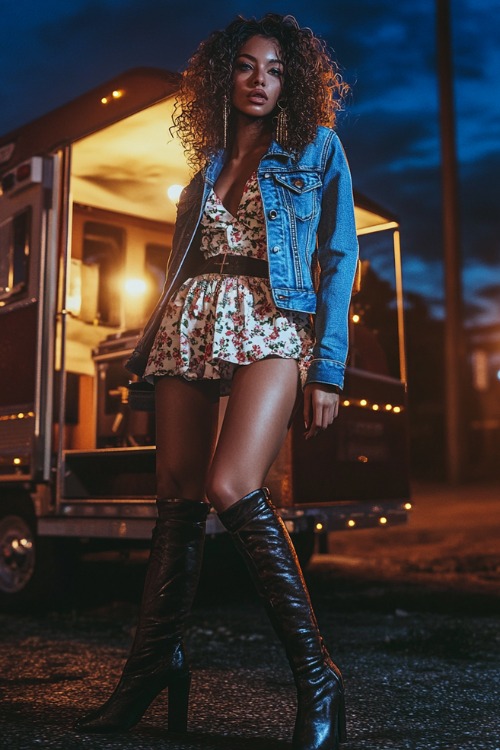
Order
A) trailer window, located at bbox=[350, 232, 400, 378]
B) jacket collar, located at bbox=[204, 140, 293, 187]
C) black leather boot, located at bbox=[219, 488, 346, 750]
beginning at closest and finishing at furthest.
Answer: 1. black leather boot, located at bbox=[219, 488, 346, 750]
2. jacket collar, located at bbox=[204, 140, 293, 187]
3. trailer window, located at bbox=[350, 232, 400, 378]

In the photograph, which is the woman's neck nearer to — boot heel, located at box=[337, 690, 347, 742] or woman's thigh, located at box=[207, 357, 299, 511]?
woman's thigh, located at box=[207, 357, 299, 511]

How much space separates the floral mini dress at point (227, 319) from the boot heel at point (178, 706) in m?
0.88

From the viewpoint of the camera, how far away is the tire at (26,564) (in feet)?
19.3

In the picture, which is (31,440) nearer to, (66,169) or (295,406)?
(66,169)

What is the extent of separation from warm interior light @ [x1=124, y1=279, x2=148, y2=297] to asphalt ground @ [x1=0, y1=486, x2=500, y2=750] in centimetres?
235

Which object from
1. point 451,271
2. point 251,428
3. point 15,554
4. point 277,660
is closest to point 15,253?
point 15,554

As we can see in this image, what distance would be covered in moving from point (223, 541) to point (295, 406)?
3046mm

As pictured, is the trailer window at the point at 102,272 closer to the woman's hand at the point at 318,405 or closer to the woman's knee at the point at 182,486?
the woman's knee at the point at 182,486

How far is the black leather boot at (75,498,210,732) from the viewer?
2.67 meters

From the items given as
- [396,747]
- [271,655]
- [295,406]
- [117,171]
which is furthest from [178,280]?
[117,171]

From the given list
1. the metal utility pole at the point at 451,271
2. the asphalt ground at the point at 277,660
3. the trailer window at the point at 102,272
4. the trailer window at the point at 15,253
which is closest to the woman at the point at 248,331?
the asphalt ground at the point at 277,660

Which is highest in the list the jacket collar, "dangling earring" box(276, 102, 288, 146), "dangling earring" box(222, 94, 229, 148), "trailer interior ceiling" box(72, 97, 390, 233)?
"trailer interior ceiling" box(72, 97, 390, 233)

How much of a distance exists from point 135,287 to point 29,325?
1886mm

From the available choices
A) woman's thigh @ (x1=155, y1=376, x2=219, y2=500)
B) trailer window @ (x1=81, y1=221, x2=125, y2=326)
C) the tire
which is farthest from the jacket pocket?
trailer window @ (x1=81, y1=221, x2=125, y2=326)
